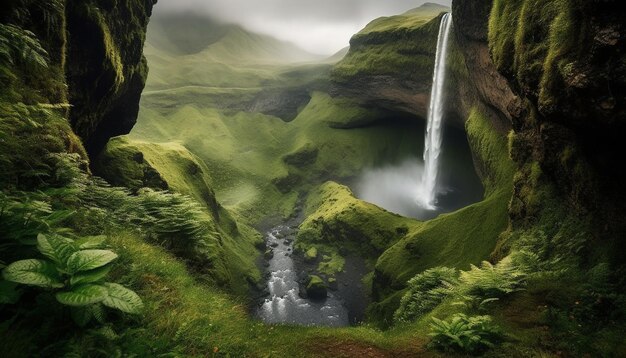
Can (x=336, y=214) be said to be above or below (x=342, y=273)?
above

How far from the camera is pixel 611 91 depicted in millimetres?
9695

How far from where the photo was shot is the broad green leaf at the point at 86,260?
439 cm

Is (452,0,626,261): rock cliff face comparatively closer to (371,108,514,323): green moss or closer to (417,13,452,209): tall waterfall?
(371,108,514,323): green moss

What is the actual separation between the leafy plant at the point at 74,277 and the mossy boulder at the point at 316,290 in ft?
A: 123

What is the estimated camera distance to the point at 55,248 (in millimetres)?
4543

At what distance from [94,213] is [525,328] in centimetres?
1252

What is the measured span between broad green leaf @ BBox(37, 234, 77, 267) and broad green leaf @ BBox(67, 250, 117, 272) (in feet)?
0.37

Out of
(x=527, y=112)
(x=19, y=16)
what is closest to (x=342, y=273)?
(x=527, y=112)

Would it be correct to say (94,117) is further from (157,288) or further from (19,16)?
(157,288)

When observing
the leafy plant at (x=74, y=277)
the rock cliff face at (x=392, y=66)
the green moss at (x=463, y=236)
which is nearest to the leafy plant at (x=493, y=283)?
the leafy plant at (x=74, y=277)

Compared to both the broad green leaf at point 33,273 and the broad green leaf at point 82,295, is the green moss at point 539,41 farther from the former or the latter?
the broad green leaf at point 33,273

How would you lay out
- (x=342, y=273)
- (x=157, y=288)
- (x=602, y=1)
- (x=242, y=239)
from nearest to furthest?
(x=157, y=288) < (x=602, y=1) < (x=342, y=273) < (x=242, y=239)

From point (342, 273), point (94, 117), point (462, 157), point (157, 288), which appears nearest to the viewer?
point (157, 288)

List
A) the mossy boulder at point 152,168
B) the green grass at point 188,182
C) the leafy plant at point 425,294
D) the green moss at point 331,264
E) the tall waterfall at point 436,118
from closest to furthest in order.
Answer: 1. the leafy plant at point 425,294
2. the mossy boulder at point 152,168
3. the green grass at point 188,182
4. the green moss at point 331,264
5. the tall waterfall at point 436,118
